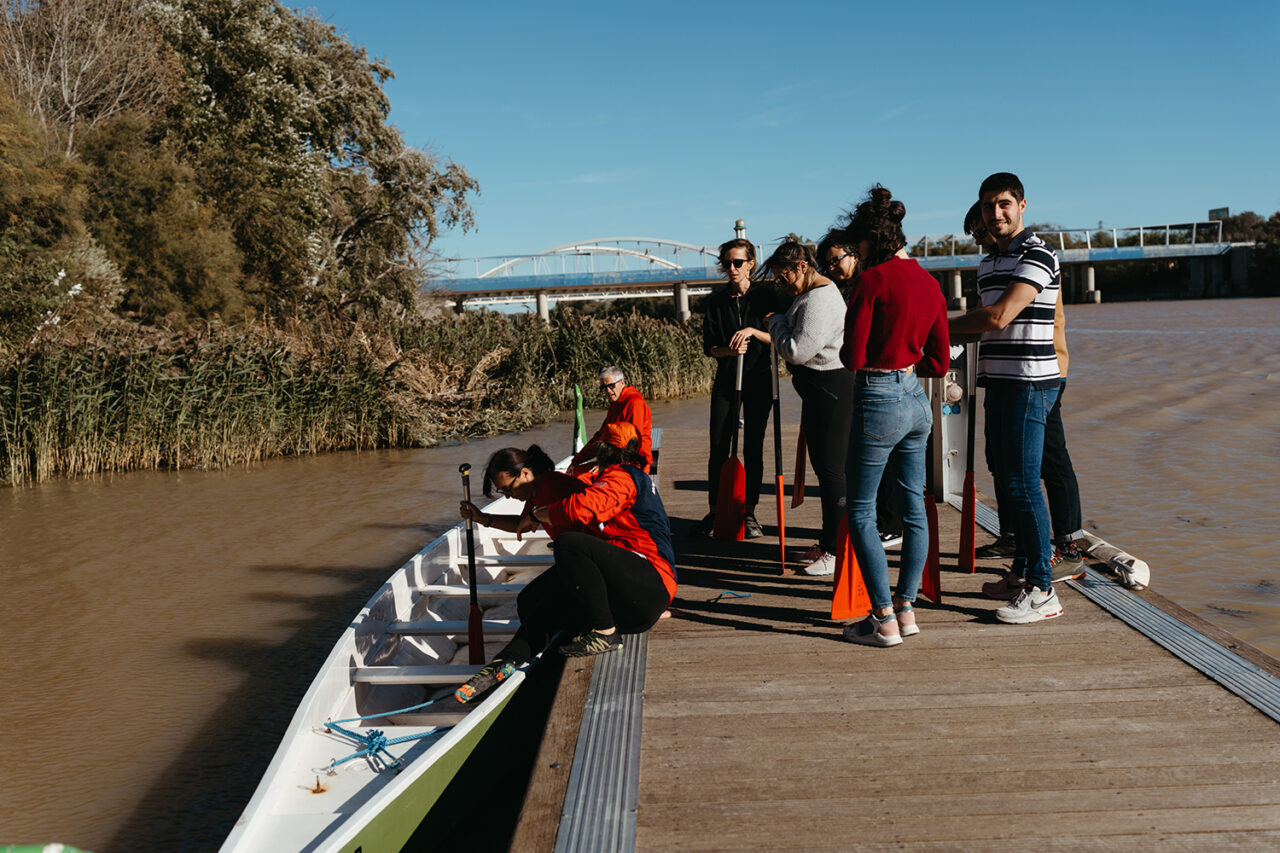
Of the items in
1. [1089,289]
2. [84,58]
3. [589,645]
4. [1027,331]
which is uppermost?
[84,58]

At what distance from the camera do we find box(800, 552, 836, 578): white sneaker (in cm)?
475

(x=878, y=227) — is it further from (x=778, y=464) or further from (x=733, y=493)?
(x=733, y=493)

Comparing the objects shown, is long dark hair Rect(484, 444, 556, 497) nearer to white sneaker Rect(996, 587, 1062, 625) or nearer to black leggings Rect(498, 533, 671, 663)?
black leggings Rect(498, 533, 671, 663)

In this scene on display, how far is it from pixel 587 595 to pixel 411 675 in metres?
0.93

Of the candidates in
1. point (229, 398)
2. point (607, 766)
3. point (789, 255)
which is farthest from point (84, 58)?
point (607, 766)

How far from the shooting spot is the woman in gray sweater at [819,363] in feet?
13.5

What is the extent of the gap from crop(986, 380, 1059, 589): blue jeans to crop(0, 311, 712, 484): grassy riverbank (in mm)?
11022

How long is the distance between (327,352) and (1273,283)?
6953cm

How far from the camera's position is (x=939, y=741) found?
2.88 metres

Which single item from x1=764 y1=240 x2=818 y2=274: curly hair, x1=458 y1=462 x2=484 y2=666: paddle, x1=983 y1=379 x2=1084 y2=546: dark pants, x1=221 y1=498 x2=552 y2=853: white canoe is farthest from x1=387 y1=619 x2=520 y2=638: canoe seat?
x1=983 y1=379 x2=1084 y2=546: dark pants

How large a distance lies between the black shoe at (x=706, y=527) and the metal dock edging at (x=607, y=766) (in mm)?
2053

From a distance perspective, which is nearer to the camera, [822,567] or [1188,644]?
[1188,644]

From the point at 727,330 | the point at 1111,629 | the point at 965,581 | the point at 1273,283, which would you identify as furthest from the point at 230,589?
the point at 1273,283

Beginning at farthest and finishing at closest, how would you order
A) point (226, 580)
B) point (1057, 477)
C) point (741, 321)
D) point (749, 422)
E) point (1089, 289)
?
point (1089, 289) < point (226, 580) < point (749, 422) < point (741, 321) < point (1057, 477)
